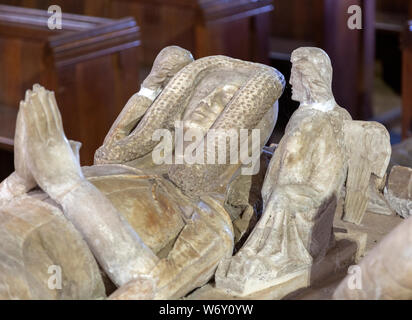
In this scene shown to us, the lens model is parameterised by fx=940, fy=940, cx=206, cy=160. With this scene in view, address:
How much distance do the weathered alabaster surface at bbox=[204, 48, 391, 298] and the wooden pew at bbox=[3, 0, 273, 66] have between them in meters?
3.97

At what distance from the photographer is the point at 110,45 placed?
7.49 meters

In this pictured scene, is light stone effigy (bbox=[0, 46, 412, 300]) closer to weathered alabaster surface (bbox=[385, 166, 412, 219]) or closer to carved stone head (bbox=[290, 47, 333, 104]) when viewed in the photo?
carved stone head (bbox=[290, 47, 333, 104])

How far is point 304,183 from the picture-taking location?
4.11 m

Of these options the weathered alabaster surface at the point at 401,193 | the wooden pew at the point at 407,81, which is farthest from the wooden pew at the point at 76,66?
the weathered alabaster surface at the point at 401,193

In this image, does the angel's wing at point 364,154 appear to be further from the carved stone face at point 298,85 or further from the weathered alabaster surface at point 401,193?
the weathered alabaster surface at point 401,193

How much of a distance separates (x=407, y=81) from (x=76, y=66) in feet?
9.70

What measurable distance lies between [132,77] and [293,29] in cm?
296

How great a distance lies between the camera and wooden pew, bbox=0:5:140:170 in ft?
23.6

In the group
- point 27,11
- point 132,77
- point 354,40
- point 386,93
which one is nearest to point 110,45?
point 132,77

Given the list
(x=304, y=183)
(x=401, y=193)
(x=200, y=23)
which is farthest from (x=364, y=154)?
(x=200, y=23)

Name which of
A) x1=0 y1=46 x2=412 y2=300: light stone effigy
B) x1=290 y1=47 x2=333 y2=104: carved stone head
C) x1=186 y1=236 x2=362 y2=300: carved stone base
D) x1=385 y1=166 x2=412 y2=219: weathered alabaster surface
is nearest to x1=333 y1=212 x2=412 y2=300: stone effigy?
x1=0 y1=46 x2=412 y2=300: light stone effigy

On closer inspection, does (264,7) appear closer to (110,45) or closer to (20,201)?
(110,45)

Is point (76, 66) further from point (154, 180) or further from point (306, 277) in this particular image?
point (306, 277)

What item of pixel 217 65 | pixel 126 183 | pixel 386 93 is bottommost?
pixel 386 93
